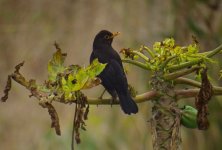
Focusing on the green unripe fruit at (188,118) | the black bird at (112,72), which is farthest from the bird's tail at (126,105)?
the green unripe fruit at (188,118)

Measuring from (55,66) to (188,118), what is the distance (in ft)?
0.62

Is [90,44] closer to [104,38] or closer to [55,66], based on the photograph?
[104,38]

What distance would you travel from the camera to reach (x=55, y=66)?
97 centimetres

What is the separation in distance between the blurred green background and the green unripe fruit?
178 cm

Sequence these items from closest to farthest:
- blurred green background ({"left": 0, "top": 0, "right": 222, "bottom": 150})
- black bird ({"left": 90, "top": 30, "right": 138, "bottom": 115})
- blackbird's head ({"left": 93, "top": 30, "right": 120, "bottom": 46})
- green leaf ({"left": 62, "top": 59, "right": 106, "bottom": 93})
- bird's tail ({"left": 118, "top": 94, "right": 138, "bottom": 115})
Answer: green leaf ({"left": 62, "top": 59, "right": 106, "bottom": 93}) < bird's tail ({"left": 118, "top": 94, "right": 138, "bottom": 115}) < black bird ({"left": 90, "top": 30, "right": 138, "bottom": 115}) < blackbird's head ({"left": 93, "top": 30, "right": 120, "bottom": 46}) < blurred green background ({"left": 0, "top": 0, "right": 222, "bottom": 150})

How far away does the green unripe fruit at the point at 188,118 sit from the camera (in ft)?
3.20

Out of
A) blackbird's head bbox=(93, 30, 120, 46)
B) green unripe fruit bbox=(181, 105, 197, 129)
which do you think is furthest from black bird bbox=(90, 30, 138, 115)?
green unripe fruit bbox=(181, 105, 197, 129)

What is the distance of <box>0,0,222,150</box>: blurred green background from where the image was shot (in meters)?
3.51

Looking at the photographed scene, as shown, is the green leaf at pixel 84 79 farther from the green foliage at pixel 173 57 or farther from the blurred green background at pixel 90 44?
the blurred green background at pixel 90 44

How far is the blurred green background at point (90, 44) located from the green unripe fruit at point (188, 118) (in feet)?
5.85

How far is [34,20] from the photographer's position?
495 centimetres

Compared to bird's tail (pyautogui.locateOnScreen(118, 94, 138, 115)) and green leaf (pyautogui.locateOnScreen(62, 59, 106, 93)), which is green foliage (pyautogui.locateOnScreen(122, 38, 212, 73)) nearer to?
green leaf (pyautogui.locateOnScreen(62, 59, 106, 93))

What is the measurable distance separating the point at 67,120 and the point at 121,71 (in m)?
2.52

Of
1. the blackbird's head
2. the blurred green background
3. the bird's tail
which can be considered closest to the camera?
the bird's tail
